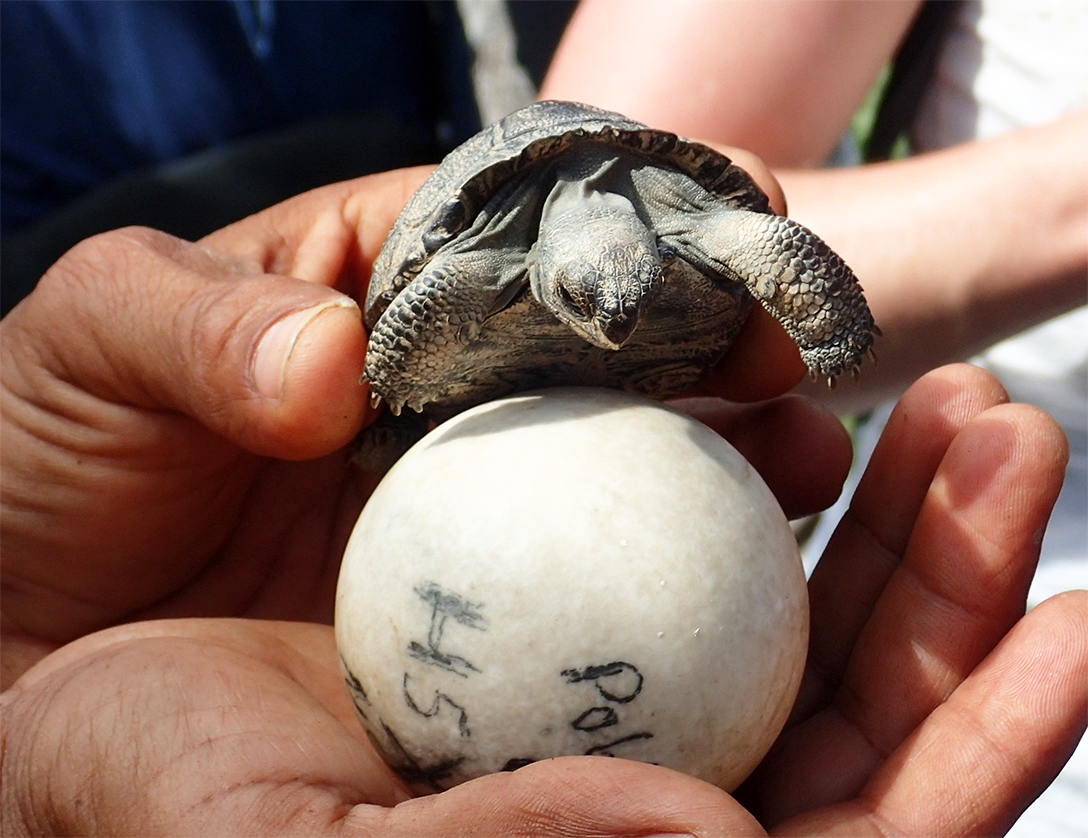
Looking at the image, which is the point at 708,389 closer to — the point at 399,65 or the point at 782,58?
the point at 782,58

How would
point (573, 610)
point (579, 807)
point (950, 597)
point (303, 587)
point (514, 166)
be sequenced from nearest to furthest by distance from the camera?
point (579, 807)
point (573, 610)
point (514, 166)
point (950, 597)
point (303, 587)

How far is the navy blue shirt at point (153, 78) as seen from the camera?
279 centimetres

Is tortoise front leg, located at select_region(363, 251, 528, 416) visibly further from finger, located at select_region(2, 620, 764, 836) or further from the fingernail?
finger, located at select_region(2, 620, 764, 836)

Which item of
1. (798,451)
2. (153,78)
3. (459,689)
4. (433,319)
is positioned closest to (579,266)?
(433,319)

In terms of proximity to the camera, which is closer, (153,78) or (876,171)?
(876,171)

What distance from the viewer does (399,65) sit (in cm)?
342

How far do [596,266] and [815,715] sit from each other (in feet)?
2.97

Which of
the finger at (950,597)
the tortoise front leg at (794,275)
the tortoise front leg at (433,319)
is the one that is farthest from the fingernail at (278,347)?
the finger at (950,597)

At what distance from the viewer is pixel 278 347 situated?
1441 mm

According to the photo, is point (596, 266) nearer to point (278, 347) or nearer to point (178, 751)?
point (278, 347)

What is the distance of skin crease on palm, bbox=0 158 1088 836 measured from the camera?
1217 mm

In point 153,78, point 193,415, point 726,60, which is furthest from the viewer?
point 153,78

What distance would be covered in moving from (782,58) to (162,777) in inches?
79.5

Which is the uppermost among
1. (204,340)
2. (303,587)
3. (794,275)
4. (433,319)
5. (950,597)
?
(794,275)
